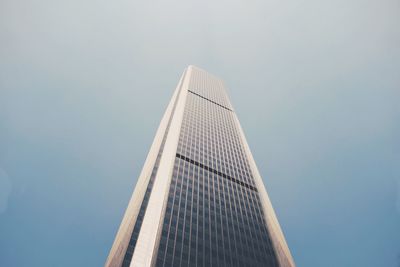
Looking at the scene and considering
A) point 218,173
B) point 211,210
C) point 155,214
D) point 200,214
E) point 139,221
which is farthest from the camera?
point 218,173

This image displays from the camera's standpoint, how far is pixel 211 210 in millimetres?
64188

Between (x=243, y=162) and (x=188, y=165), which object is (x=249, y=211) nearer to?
(x=188, y=165)

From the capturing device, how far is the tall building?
50.8 m

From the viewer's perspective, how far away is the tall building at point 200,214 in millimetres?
50812

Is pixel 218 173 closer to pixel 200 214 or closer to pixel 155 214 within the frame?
pixel 200 214

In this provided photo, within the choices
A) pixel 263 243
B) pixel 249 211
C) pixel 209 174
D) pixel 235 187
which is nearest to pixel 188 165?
pixel 209 174

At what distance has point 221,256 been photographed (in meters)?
51.7

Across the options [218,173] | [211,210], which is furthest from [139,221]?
[218,173]

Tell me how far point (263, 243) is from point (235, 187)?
69.1ft

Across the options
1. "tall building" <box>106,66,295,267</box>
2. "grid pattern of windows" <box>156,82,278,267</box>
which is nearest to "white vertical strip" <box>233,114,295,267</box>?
"tall building" <box>106,66,295,267</box>

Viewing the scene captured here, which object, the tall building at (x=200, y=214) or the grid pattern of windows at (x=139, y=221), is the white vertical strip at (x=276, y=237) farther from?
the grid pattern of windows at (x=139, y=221)

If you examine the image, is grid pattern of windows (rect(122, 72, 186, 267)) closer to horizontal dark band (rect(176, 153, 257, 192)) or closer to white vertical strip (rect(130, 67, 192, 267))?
white vertical strip (rect(130, 67, 192, 267))

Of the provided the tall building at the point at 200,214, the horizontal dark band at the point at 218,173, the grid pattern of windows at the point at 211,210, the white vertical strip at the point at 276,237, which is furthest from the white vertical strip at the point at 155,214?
the white vertical strip at the point at 276,237

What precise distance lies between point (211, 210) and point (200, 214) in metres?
3.62
